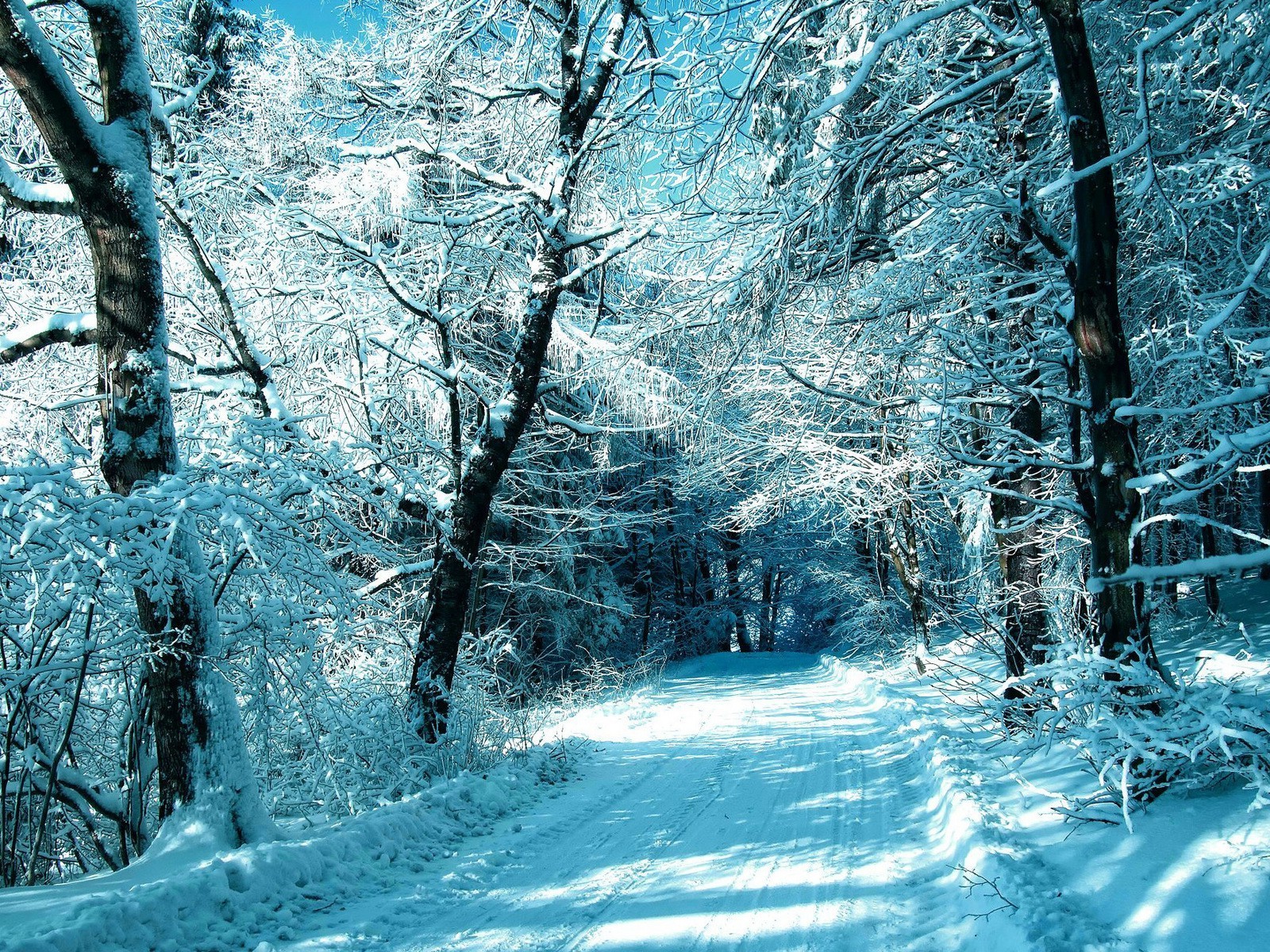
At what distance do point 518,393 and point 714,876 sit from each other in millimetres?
4463

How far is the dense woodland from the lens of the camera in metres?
3.71

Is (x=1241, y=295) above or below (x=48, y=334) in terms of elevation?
below

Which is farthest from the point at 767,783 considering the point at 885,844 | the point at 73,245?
the point at 73,245

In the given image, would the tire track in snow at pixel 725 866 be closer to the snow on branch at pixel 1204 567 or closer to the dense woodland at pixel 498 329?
the dense woodland at pixel 498 329

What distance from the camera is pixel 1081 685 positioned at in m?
3.21

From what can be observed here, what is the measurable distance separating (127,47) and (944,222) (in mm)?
5875

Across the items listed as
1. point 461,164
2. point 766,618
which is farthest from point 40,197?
point 766,618

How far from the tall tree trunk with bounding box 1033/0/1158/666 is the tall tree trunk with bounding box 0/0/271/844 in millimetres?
4870

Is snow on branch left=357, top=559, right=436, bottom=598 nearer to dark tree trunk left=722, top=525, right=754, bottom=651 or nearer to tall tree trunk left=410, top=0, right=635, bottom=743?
tall tree trunk left=410, top=0, right=635, bottom=743

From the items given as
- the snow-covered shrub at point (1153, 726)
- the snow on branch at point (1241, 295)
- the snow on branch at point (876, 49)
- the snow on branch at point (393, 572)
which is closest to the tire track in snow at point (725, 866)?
the snow-covered shrub at point (1153, 726)

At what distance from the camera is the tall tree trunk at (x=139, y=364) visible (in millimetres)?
4027

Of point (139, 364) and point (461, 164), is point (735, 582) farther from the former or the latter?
point (139, 364)

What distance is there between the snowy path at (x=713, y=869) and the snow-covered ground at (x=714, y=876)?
18 millimetres

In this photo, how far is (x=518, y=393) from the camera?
22.5 ft
